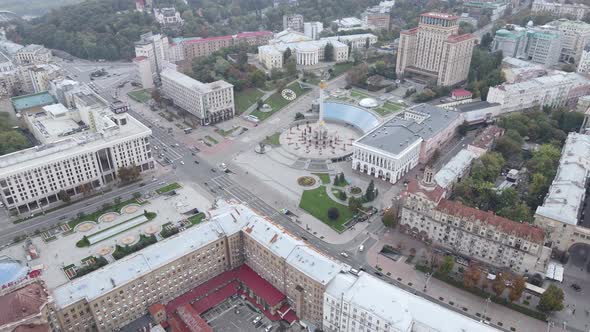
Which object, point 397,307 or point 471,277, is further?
point 471,277

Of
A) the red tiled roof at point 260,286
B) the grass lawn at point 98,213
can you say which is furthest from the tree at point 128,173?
the red tiled roof at point 260,286

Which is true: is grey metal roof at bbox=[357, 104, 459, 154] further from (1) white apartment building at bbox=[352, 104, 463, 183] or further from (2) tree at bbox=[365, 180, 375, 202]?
(2) tree at bbox=[365, 180, 375, 202]

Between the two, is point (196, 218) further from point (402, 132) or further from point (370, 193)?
point (402, 132)

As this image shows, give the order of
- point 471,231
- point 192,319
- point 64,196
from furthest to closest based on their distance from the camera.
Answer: point 64,196 < point 471,231 < point 192,319

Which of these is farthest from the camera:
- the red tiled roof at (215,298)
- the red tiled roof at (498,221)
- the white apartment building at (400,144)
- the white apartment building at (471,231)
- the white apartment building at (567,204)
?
the white apartment building at (400,144)

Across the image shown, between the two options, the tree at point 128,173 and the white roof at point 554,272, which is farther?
the tree at point 128,173

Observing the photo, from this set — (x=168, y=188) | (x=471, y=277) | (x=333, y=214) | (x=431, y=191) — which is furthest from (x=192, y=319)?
(x=431, y=191)

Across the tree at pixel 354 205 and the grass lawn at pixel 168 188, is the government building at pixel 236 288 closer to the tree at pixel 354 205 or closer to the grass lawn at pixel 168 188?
the tree at pixel 354 205
